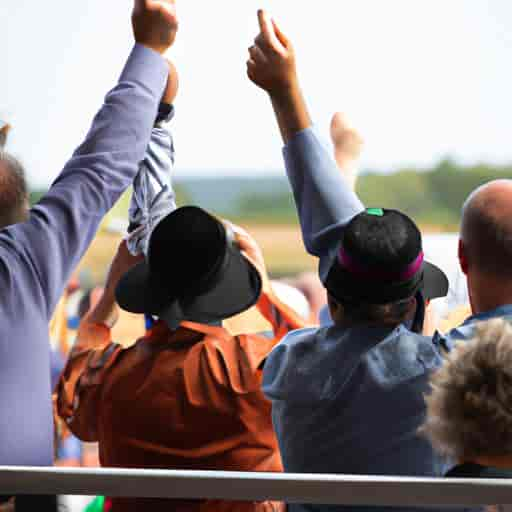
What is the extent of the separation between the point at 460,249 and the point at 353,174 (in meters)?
0.26

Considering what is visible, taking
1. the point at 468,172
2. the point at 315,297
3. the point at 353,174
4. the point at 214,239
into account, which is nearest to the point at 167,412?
the point at 214,239

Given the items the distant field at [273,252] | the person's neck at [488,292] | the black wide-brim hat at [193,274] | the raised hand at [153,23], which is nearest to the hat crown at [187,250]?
the black wide-brim hat at [193,274]

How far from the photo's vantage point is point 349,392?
91cm

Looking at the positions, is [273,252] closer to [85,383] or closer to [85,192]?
[85,383]

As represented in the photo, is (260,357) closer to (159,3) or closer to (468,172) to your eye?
(159,3)

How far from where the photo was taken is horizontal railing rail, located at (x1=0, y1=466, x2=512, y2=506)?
762 millimetres

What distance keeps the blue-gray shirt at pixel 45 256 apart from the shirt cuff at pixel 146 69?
2 centimetres

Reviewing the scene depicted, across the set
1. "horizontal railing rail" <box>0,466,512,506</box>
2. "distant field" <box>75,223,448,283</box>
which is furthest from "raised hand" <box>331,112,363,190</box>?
"distant field" <box>75,223,448,283</box>

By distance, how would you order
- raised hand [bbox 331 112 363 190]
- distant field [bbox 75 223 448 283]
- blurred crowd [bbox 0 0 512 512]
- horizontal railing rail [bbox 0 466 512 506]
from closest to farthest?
horizontal railing rail [bbox 0 466 512 506] < blurred crowd [bbox 0 0 512 512] < raised hand [bbox 331 112 363 190] < distant field [bbox 75 223 448 283]

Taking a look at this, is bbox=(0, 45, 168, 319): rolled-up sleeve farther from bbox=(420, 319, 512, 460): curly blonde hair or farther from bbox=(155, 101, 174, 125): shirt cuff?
bbox=(420, 319, 512, 460): curly blonde hair

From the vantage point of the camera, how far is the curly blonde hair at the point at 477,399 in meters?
0.79

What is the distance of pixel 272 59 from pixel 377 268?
1.00 ft

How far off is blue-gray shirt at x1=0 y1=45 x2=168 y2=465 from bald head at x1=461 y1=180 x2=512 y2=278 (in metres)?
0.41

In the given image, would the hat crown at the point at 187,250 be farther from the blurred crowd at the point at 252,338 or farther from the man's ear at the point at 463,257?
the man's ear at the point at 463,257
